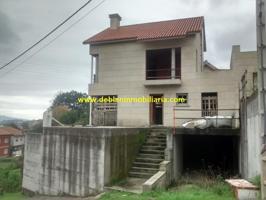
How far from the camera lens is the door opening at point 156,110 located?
1988 cm

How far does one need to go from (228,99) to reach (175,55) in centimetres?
471

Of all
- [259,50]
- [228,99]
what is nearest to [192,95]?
[228,99]

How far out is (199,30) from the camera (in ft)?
61.7

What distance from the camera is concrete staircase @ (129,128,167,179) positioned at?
12.6m

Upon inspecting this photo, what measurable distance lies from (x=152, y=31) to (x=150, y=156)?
33.6ft

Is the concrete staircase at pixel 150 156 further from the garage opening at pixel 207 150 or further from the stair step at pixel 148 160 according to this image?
the garage opening at pixel 207 150

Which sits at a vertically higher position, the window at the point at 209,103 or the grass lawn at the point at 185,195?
A: the window at the point at 209,103

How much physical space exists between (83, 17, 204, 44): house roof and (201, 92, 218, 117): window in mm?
4092

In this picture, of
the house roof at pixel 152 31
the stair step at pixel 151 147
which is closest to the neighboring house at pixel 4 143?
the house roof at pixel 152 31

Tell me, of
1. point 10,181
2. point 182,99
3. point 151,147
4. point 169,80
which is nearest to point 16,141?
point 10,181

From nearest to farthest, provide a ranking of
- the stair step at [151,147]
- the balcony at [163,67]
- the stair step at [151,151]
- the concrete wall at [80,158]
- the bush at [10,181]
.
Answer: the concrete wall at [80,158], the stair step at [151,151], the stair step at [151,147], the balcony at [163,67], the bush at [10,181]

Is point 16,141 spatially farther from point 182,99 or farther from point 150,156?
point 150,156

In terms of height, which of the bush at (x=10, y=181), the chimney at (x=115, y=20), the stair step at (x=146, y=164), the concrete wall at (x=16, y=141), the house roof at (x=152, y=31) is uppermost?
the chimney at (x=115, y=20)

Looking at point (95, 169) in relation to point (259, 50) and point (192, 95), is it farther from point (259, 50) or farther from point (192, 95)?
point (192, 95)
